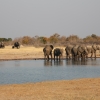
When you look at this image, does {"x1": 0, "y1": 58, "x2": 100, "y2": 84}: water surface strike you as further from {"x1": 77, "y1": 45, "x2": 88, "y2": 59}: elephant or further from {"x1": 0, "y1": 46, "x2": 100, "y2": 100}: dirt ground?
{"x1": 77, "y1": 45, "x2": 88, "y2": 59}: elephant

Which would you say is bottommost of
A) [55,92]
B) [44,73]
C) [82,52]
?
[55,92]

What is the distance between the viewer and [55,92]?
14.3 metres

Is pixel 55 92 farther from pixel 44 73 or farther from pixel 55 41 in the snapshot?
pixel 55 41

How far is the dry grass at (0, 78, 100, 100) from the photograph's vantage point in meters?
13.1

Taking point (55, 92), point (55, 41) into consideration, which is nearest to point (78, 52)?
point (55, 92)

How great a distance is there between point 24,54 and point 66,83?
33.6 meters

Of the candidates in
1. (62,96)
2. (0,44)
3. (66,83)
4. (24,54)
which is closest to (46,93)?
(62,96)

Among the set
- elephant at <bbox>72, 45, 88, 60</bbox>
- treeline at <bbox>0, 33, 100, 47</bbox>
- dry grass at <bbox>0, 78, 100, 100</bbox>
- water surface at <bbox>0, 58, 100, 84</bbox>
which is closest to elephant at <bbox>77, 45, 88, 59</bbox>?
elephant at <bbox>72, 45, 88, 60</bbox>

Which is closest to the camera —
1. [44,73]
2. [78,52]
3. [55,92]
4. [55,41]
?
[55,92]

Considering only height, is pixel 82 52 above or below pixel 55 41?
below

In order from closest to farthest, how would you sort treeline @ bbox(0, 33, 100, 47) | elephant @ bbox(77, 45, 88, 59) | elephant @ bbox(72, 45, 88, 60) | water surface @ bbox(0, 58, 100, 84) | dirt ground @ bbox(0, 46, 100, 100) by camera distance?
dirt ground @ bbox(0, 46, 100, 100), water surface @ bbox(0, 58, 100, 84), elephant @ bbox(72, 45, 88, 60), elephant @ bbox(77, 45, 88, 59), treeline @ bbox(0, 33, 100, 47)

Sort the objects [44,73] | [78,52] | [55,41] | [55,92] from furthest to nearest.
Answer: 1. [55,41]
2. [78,52]
3. [44,73]
4. [55,92]

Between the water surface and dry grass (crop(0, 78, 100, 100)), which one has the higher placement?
the water surface

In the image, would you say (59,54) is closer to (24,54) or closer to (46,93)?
(24,54)
